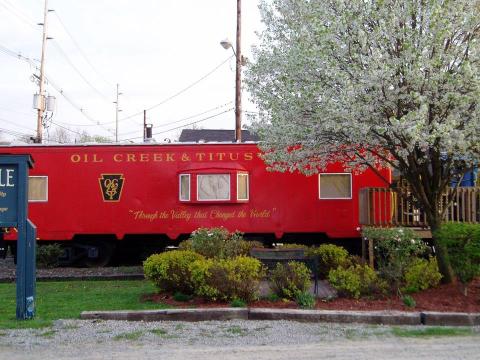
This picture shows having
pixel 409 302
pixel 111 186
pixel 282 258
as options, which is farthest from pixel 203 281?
pixel 111 186

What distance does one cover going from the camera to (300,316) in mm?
7570

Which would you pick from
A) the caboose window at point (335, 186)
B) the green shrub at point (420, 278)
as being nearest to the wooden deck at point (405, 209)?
the caboose window at point (335, 186)

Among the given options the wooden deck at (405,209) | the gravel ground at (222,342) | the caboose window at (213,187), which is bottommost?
the gravel ground at (222,342)

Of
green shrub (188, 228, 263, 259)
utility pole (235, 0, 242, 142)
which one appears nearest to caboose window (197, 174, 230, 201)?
green shrub (188, 228, 263, 259)

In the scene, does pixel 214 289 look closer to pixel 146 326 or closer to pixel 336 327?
pixel 146 326

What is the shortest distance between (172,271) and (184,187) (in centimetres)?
531

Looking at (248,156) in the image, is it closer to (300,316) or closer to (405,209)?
(405,209)

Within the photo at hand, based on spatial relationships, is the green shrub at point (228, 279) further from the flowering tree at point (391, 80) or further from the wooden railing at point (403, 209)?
the wooden railing at point (403, 209)

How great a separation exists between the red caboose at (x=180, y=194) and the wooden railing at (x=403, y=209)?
1.45m

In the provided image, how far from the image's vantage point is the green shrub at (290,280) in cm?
833

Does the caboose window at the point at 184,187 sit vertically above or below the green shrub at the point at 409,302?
above

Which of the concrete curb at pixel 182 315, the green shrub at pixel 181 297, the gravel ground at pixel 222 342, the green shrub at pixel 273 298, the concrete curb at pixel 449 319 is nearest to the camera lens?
the gravel ground at pixel 222 342

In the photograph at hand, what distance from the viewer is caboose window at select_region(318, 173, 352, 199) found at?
1380cm

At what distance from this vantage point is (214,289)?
8.27m
